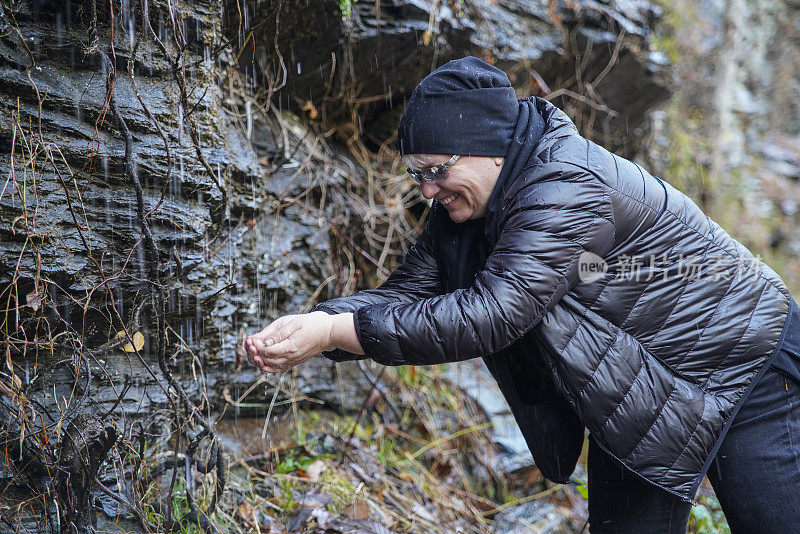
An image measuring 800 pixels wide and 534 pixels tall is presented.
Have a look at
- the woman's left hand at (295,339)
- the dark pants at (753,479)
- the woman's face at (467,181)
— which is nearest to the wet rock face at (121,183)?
the woman's left hand at (295,339)

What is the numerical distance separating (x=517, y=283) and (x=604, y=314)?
40 centimetres

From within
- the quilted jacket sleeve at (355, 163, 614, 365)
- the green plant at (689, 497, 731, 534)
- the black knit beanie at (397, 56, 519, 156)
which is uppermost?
the black knit beanie at (397, 56, 519, 156)

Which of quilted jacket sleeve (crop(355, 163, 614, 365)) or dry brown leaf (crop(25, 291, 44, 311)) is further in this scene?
dry brown leaf (crop(25, 291, 44, 311))

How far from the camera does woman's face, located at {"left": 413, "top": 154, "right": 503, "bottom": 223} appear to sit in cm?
204

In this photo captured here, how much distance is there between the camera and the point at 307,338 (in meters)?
1.93

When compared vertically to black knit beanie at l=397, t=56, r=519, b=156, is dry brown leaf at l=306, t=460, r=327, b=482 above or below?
below

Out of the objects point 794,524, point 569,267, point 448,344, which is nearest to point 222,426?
point 448,344

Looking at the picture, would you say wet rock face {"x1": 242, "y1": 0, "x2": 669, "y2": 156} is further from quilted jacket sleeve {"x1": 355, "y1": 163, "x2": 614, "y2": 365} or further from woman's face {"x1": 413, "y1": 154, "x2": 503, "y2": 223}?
quilted jacket sleeve {"x1": 355, "y1": 163, "x2": 614, "y2": 365}

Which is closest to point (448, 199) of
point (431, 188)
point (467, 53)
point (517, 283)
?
point (431, 188)

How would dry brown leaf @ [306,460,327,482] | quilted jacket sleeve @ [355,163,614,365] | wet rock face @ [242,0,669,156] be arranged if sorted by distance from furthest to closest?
wet rock face @ [242,0,669,156], dry brown leaf @ [306,460,327,482], quilted jacket sleeve @ [355,163,614,365]

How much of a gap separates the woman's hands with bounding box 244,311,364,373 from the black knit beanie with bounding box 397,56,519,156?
2.11 feet

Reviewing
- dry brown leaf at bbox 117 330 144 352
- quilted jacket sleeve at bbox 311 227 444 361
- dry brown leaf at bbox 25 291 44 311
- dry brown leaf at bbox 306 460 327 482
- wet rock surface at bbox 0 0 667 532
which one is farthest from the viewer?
dry brown leaf at bbox 306 460 327 482

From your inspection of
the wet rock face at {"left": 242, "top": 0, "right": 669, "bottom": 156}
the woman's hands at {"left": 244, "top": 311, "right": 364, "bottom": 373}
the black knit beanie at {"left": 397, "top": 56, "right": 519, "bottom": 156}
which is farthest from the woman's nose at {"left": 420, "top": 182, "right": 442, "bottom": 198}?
the wet rock face at {"left": 242, "top": 0, "right": 669, "bottom": 156}

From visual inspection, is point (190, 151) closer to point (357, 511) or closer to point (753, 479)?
point (357, 511)
